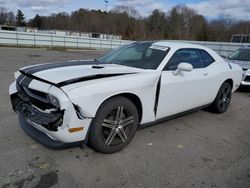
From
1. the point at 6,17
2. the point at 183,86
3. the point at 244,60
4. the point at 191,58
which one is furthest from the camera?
the point at 6,17

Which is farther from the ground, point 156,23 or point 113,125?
point 156,23

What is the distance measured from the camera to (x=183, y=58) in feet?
13.3

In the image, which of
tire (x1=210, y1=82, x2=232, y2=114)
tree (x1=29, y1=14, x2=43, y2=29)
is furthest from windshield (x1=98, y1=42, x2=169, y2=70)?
tree (x1=29, y1=14, x2=43, y2=29)

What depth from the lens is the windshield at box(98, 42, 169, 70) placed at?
3.66 meters

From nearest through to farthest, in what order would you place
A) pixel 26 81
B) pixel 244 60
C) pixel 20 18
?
1. pixel 26 81
2. pixel 244 60
3. pixel 20 18

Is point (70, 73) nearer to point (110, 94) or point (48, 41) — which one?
point (110, 94)

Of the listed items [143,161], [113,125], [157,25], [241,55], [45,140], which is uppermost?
[157,25]

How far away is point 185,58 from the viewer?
412cm

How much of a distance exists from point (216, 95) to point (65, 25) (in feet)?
313

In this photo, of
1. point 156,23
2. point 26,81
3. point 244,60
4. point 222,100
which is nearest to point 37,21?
point 156,23

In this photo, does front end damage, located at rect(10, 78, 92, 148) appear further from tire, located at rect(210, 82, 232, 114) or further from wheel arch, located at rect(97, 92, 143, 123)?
tire, located at rect(210, 82, 232, 114)

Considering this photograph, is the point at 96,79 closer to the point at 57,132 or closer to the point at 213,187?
the point at 57,132

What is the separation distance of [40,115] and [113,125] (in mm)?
904

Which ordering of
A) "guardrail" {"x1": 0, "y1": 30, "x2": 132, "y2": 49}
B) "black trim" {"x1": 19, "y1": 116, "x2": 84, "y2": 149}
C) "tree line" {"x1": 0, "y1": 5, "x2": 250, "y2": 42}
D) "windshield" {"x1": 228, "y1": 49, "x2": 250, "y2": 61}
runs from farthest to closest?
"tree line" {"x1": 0, "y1": 5, "x2": 250, "y2": 42}
"guardrail" {"x1": 0, "y1": 30, "x2": 132, "y2": 49}
"windshield" {"x1": 228, "y1": 49, "x2": 250, "y2": 61}
"black trim" {"x1": 19, "y1": 116, "x2": 84, "y2": 149}
